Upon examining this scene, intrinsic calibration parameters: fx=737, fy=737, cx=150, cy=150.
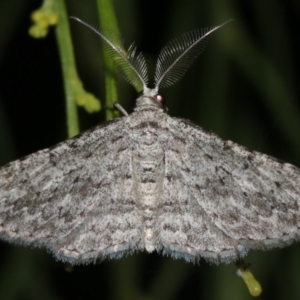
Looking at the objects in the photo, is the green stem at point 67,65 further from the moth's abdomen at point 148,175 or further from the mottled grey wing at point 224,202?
the mottled grey wing at point 224,202

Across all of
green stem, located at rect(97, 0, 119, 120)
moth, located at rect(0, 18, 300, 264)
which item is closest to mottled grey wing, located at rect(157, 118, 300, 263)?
moth, located at rect(0, 18, 300, 264)

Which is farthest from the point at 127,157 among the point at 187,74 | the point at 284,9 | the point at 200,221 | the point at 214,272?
the point at 284,9

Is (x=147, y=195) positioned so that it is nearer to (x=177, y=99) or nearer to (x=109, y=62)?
(x=109, y=62)

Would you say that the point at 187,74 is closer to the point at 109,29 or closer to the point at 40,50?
the point at 40,50

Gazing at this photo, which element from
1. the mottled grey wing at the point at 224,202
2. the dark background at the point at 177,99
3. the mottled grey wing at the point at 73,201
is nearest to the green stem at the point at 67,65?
the mottled grey wing at the point at 73,201

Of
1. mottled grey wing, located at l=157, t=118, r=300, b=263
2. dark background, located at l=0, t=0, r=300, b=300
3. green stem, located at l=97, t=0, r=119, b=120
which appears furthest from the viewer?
dark background, located at l=0, t=0, r=300, b=300

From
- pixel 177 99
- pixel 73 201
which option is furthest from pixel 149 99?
pixel 177 99

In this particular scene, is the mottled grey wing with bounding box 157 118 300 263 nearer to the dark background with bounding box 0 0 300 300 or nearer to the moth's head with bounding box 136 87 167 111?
the moth's head with bounding box 136 87 167 111
